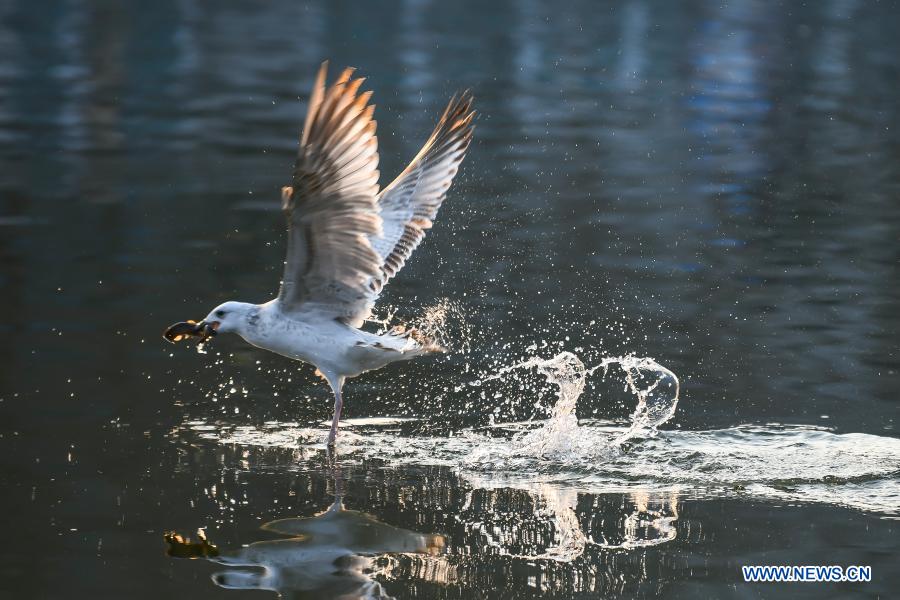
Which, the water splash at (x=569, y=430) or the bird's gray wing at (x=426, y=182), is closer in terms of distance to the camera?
the water splash at (x=569, y=430)

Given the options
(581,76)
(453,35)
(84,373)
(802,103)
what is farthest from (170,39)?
(84,373)

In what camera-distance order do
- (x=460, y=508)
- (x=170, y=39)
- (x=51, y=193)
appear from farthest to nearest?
(x=170, y=39) < (x=51, y=193) < (x=460, y=508)

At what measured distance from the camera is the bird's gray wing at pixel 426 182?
938 centimetres

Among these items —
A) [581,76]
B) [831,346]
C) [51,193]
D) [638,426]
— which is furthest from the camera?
[581,76]

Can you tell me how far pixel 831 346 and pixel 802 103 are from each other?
1455 centimetres

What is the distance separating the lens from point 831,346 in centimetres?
991

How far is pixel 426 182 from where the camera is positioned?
958cm

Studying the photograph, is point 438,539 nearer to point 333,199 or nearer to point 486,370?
point 333,199

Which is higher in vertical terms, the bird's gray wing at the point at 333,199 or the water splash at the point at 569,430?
the bird's gray wing at the point at 333,199

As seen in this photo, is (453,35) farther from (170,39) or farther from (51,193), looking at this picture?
(51,193)

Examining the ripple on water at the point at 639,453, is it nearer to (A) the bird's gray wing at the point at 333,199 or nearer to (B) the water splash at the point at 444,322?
(A) the bird's gray wing at the point at 333,199

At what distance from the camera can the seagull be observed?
7.25 metres

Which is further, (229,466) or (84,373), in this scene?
(84,373)

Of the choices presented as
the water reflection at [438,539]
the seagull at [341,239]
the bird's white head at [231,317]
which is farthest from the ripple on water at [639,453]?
the bird's white head at [231,317]
